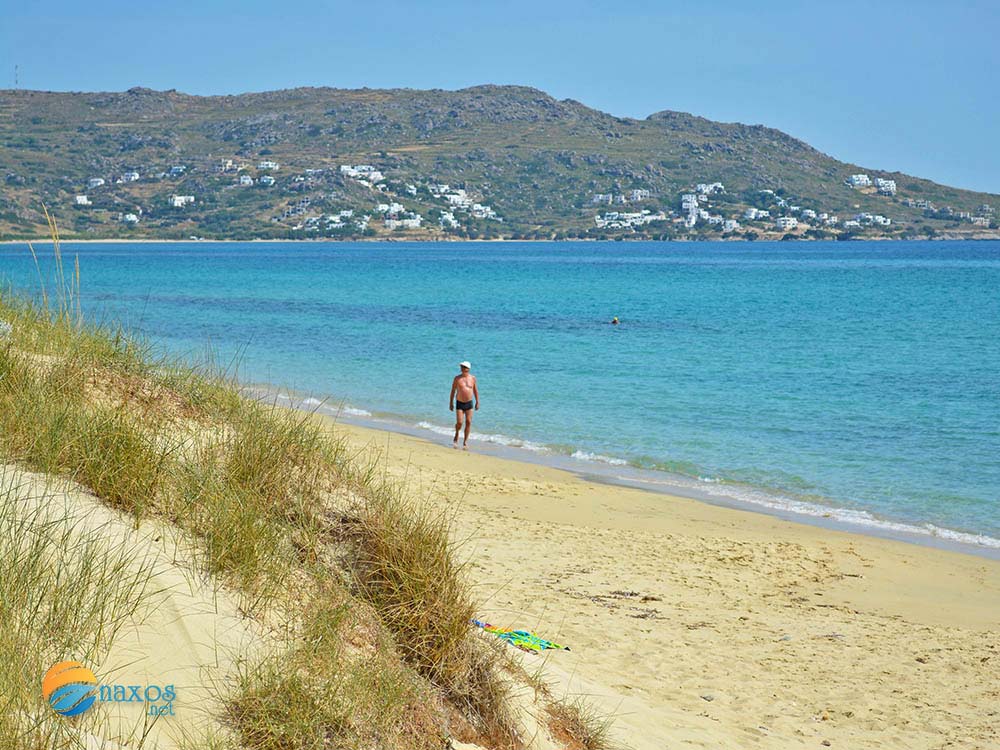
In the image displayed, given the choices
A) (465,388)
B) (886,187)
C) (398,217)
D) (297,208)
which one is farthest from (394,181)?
(465,388)

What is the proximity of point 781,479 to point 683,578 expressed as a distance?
5664 millimetres

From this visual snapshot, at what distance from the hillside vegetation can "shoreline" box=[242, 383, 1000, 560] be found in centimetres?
12338

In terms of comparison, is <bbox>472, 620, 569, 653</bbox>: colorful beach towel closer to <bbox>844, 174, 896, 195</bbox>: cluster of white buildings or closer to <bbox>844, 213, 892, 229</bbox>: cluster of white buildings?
<bbox>844, 213, 892, 229</bbox>: cluster of white buildings

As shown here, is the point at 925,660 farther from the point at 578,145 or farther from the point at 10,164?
the point at 578,145

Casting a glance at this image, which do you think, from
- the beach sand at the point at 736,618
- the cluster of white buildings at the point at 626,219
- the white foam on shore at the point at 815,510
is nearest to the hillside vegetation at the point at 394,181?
the cluster of white buildings at the point at 626,219

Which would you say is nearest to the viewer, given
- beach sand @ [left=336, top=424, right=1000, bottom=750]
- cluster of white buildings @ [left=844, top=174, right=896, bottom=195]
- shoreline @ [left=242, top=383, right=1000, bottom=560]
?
beach sand @ [left=336, top=424, right=1000, bottom=750]

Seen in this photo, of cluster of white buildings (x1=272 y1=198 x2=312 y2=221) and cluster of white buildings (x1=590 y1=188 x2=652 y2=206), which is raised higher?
cluster of white buildings (x1=590 y1=188 x2=652 y2=206)

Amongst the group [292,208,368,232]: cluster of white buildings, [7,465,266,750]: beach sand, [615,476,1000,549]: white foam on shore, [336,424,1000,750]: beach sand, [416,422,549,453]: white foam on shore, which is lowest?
[416,422,549,453]: white foam on shore

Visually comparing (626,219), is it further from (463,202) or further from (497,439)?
(497,439)

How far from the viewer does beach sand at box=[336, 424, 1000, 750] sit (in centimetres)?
570

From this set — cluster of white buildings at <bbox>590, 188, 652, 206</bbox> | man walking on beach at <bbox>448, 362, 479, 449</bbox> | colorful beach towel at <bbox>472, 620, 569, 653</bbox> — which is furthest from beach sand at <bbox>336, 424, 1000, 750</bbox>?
cluster of white buildings at <bbox>590, 188, 652, 206</bbox>

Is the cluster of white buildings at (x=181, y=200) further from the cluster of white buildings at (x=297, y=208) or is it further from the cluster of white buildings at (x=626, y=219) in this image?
the cluster of white buildings at (x=626, y=219)

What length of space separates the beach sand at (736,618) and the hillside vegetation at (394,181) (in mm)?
129063

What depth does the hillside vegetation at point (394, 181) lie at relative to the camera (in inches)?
5822
